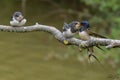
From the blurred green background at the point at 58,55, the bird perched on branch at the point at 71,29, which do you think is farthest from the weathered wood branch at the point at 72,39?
the blurred green background at the point at 58,55

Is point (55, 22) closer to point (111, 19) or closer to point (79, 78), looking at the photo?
point (111, 19)

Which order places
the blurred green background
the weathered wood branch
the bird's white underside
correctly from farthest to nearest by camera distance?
the blurred green background, the bird's white underside, the weathered wood branch

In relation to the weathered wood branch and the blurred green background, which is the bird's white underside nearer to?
the weathered wood branch

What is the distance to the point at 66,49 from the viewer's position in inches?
409

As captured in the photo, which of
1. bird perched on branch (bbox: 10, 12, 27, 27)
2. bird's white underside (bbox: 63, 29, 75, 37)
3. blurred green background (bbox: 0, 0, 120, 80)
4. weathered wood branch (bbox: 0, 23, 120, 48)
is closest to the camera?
weathered wood branch (bbox: 0, 23, 120, 48)

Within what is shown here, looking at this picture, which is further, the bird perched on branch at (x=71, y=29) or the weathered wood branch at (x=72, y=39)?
the bird perched on branch at (x=71, y=29)

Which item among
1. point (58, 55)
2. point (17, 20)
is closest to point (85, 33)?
point (17, 20)

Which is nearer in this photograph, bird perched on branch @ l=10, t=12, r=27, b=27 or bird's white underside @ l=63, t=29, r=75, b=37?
bird's white underside @ l=63, t=29, r=75, b=37

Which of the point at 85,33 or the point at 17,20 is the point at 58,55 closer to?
the point at 17,20

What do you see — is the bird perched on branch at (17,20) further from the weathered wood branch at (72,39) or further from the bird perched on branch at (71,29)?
the bird perched on branch at (71,29)

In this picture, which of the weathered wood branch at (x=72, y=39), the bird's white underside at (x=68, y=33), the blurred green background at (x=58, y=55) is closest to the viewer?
the weathered wood branch at (x=72, y=39)

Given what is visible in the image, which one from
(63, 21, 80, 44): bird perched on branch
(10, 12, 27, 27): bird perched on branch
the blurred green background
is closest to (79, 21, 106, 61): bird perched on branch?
(63, 21, 80, 44): bird perched on branch

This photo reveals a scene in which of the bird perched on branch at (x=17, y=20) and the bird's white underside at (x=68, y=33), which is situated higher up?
the bird perched on branch at (x=17, y=20)

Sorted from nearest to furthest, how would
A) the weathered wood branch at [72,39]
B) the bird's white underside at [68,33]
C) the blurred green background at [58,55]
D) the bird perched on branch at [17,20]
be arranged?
the weathered wood branch at [72,39] → the bird's white underside at [68,33] → the bird perched on branch at [17,20] → the blurred green background at [58,55]
